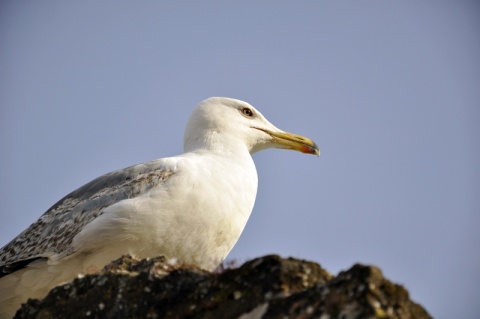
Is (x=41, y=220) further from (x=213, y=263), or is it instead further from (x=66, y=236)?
(x=213, y=263)

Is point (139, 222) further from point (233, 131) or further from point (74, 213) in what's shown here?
point (233, 131)

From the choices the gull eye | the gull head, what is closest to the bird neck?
the gull head

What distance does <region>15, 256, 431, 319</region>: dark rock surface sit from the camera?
169 inches

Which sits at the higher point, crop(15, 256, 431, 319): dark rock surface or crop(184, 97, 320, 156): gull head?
crop(184, 97, 320, 156): gull head

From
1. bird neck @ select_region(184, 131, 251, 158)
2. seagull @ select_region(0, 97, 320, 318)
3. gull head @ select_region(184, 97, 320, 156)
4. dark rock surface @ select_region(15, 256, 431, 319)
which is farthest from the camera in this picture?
gull head @ select_region(184, 97, 320, 156)

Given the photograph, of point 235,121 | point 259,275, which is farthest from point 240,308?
point 235,121

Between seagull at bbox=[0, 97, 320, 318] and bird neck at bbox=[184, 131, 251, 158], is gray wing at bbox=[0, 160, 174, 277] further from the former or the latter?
bird neck at bbox=[184, 131, 251, 158]

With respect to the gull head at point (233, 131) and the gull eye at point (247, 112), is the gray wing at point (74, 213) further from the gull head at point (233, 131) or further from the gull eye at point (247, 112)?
the gull eye at point (247, 112)

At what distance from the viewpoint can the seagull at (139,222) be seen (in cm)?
799

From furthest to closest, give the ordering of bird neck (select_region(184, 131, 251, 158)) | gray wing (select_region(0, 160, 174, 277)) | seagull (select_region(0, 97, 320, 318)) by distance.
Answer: bird neck (select_region(184, 131, 251, 158)) → gray wing (select_region(0, 160, 174, 277)) → seagull (select_region(0, 97, 320, 318))

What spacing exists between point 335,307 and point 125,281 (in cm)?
193

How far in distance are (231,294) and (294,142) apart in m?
6.61

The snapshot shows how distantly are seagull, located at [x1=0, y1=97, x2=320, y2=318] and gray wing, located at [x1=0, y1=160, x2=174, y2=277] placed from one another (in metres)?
0.01

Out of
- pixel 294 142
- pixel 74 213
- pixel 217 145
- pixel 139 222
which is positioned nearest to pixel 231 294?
pixel 139 222
